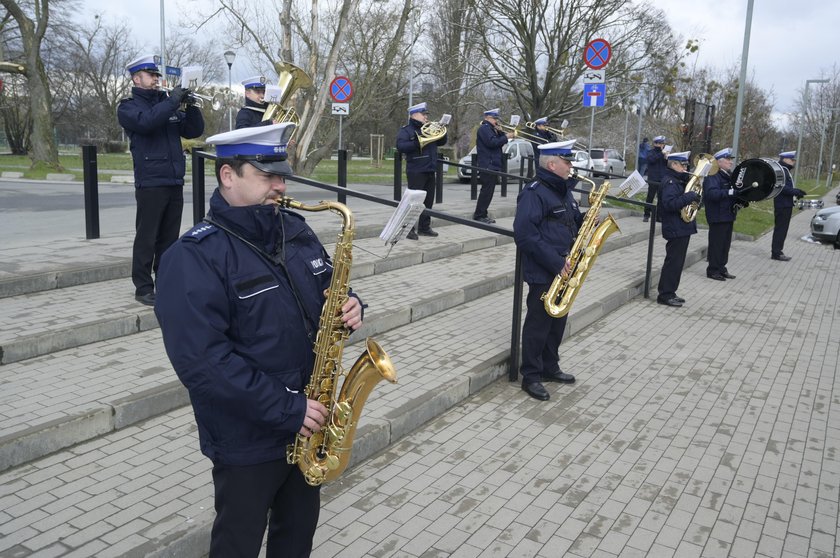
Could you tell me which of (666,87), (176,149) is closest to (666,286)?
(176,149)

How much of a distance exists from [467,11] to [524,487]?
25356mm

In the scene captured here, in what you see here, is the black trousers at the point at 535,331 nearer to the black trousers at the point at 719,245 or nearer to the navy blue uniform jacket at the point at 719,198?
the navy blue uniform jacket at the point at 719,198

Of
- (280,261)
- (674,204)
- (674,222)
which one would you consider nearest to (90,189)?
(280,261)

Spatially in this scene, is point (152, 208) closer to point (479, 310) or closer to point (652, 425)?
point (479, 310)

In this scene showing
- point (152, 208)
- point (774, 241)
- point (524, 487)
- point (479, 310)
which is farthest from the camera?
point (774, 241)

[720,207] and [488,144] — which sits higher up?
[488,144]

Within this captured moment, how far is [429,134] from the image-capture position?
35.2 feet

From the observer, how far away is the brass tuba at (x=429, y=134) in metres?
10.6

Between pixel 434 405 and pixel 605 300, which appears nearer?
pixel 434 405

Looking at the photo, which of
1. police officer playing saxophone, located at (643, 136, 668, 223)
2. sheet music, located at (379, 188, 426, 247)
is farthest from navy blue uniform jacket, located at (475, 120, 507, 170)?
sheet music, located at (379, 188, 426, 247)

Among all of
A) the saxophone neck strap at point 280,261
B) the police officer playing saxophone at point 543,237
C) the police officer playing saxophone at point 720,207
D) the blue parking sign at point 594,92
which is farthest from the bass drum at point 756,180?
the saxophone neck strap at point 280,261

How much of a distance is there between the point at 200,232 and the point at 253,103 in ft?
21.4

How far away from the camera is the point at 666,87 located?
1003 inches

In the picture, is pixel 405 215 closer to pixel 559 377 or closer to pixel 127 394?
pixel 127 394
